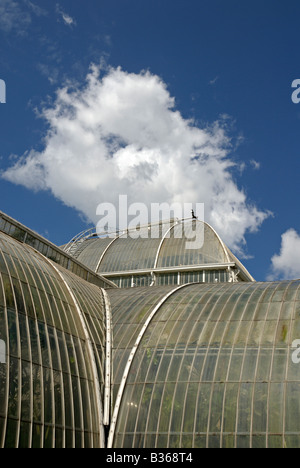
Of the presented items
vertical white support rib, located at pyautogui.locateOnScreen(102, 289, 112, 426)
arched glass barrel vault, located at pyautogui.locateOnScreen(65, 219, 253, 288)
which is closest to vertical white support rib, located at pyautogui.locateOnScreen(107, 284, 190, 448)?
vertical white support rib, located at pyautogui.locateOnScreen(102, 289, 112, 426)

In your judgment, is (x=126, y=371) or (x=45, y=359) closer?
(x=45, y=359)

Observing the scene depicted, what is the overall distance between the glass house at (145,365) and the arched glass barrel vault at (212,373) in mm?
41

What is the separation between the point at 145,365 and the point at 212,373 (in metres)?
2.99

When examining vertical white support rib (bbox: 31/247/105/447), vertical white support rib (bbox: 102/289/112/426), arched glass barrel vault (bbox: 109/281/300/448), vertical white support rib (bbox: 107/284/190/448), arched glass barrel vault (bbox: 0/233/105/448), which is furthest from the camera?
vertical white support rib (bbox: 102/289/112/426)

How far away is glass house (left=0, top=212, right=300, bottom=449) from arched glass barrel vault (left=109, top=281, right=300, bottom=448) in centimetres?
4

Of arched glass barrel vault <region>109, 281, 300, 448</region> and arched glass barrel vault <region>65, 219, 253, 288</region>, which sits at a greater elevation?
arched glass barrel vault <region>65, 219, 253, 288</region>

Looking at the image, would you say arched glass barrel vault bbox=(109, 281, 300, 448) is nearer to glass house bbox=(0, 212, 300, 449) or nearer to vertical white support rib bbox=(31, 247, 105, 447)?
glass house bbox=(0, 212, 300, 449)

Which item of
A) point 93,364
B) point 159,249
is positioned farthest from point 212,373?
point 159,249

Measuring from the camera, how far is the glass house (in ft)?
52.0

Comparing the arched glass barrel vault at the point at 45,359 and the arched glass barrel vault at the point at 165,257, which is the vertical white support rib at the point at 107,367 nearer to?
the arched glass barrel vault at the point at 45,359

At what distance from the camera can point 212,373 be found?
18.2 m

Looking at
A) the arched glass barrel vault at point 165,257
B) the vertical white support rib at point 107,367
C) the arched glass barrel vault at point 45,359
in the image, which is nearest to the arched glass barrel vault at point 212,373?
the vertical white support rib at point 107,367

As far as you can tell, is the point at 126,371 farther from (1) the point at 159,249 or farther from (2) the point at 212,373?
(1) the point at 159,249

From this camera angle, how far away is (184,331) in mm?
20484
